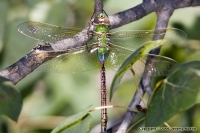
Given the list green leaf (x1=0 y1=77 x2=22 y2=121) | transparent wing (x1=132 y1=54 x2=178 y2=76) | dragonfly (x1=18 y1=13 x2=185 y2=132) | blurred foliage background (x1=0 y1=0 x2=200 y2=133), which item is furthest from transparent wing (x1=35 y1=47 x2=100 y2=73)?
green leaf (x1=0 y1=77 x2=22 y2=121)

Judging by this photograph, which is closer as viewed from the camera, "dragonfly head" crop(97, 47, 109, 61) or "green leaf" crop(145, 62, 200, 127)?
"green leaf" crop(145, 62, 200, 127)

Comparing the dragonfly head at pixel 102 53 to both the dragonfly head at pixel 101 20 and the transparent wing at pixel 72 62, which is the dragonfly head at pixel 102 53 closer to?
the transparent wing at pixel 72 62

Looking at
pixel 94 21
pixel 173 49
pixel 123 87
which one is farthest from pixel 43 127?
pixel 94 21

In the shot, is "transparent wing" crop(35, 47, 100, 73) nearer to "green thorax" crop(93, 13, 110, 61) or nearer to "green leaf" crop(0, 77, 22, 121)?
"green thorax" crop(93, 13, 110, 61)

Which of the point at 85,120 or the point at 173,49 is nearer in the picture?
the point at 85,120

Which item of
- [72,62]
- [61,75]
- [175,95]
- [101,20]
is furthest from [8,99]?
[61,75]

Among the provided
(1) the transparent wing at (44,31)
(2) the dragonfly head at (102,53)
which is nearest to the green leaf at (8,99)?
(1) the transparent wing at (44,31)

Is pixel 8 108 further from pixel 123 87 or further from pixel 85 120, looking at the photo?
pixel 123 87

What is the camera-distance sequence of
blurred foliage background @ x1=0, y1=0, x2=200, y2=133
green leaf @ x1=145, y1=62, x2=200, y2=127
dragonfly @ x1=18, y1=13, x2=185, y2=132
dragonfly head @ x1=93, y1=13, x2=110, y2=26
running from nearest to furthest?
green leaf @ x1=145, y1=62, x2=200, y2=127 → dragonfly head @ x1=93, y1=13, x2=110, y2=26 → dragonfly @ x1=18, y1=13, x2=185, y2=132 → blurred foliage background @ x1=0, y1=0, x2=200, y2=133
